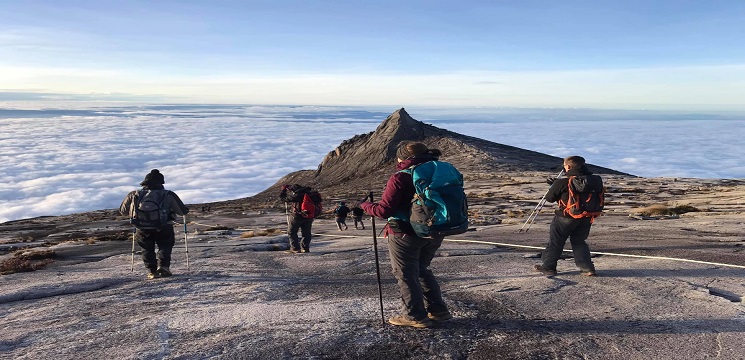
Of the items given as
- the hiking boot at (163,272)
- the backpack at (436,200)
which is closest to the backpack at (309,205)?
the hiking boot at (163,272)

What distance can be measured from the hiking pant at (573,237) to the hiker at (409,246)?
3392 mm

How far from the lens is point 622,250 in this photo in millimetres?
12305

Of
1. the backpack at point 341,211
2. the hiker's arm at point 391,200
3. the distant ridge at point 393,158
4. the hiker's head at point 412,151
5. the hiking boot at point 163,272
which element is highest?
the hiker's head at point 412,151

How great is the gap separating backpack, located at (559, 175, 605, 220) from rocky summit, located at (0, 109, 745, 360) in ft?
3.89

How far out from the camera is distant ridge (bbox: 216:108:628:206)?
58.3 m

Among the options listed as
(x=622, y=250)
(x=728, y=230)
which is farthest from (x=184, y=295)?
(x=728, y=230)

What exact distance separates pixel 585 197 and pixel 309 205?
298 inches

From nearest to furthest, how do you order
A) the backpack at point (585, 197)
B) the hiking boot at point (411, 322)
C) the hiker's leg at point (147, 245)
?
the hiking boot at point (411, 322) → the backpack at point (585, 197) → the hiker's leg at point (147, 245)

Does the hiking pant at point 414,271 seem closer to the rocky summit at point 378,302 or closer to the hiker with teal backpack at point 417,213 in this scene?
the hiker with teal backpack at point 417,213

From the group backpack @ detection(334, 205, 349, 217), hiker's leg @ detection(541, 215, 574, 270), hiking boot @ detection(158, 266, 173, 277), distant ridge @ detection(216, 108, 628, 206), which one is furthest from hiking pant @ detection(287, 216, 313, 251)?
distant ridge @ detection(216, 108, 628, 206)

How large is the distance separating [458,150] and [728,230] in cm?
5146

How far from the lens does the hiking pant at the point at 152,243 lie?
11125mm

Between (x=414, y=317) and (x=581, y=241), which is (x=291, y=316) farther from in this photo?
(x=581, y=241)

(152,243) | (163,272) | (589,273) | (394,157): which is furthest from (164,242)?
(394,157)
